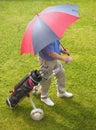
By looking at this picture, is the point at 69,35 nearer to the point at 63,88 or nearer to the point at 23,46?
the point at 63,88

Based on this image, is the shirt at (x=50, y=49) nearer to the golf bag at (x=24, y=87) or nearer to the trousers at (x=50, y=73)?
the trousers at (x=50, y=73)

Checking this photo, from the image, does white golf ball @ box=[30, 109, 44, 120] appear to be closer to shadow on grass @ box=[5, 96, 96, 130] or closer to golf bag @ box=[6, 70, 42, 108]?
shadow on grass @ box=[5, 96, 96, 130]

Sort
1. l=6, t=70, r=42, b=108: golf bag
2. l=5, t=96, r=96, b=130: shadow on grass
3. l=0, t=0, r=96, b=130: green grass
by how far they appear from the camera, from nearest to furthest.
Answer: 1. l=6, t=70, r=42, b=108: golf bag
2. l=5, t=96, r=96, b=130: shadow on grass
3. l=0, t=0, r=96, b=130: green grass

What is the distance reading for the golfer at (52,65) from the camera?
14.1 ft

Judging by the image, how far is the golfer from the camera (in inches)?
169

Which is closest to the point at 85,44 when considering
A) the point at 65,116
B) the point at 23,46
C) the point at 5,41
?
the point at 5,41

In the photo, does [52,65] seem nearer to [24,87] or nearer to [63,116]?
[24,87]

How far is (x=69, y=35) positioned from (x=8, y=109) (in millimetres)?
2627

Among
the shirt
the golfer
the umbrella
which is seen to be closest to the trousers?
the golfer

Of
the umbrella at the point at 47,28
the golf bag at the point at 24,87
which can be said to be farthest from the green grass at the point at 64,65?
the umbrella at the point at 47,28

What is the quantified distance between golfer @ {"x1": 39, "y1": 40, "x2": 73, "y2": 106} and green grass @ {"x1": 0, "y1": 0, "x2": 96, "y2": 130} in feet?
0.43

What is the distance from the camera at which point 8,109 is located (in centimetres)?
509

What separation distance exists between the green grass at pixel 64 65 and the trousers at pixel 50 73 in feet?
0.80

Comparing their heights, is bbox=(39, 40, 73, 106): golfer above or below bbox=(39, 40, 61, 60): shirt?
below
